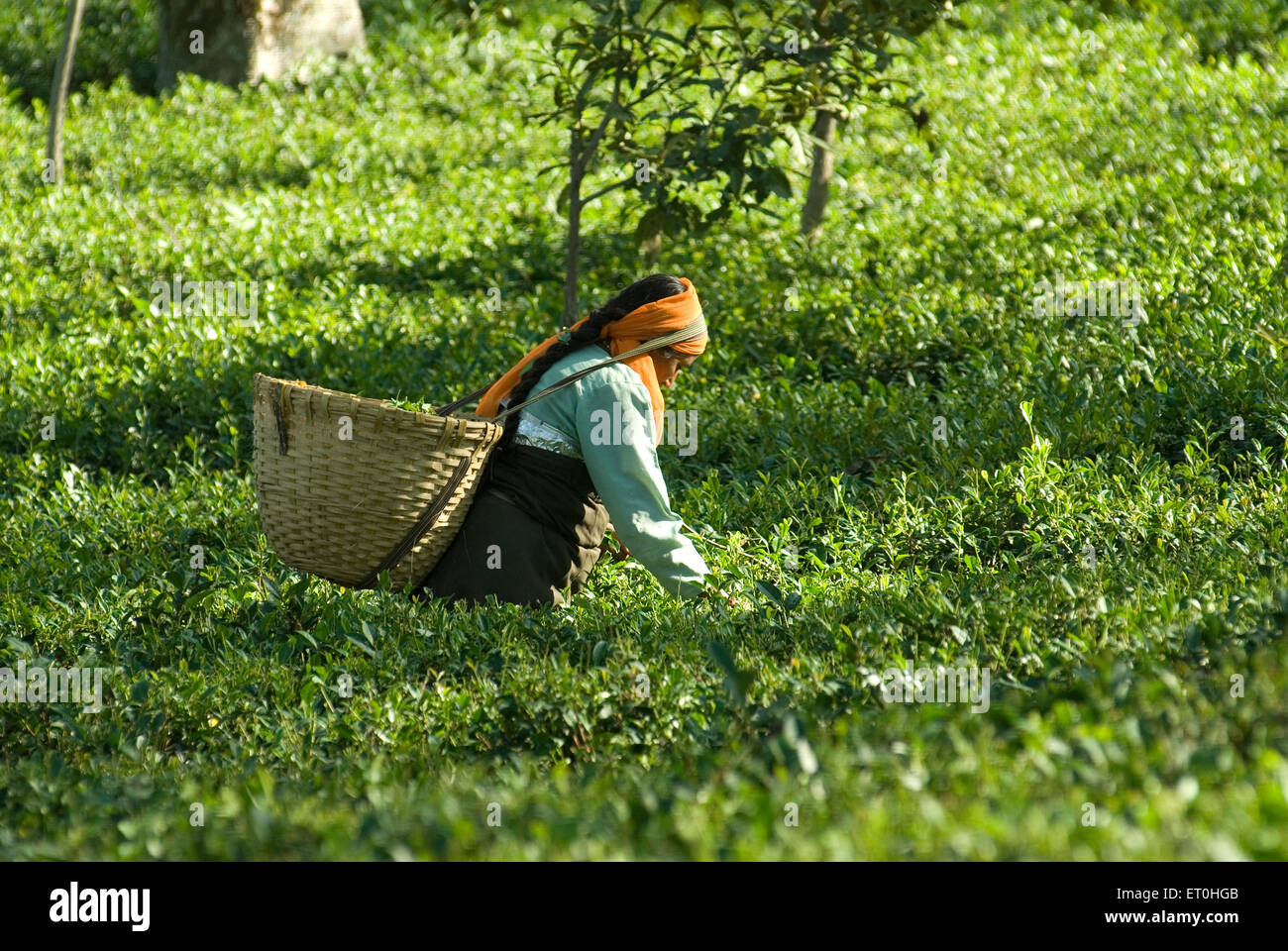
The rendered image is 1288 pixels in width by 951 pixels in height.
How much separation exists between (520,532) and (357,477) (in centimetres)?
58

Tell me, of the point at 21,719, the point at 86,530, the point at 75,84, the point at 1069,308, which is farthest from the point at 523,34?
the point at 21,719

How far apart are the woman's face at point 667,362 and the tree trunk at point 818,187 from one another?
452cm

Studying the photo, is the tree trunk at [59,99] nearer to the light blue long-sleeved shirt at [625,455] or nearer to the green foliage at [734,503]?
the green foliage at [734,503]

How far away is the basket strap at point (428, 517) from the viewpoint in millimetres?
3805

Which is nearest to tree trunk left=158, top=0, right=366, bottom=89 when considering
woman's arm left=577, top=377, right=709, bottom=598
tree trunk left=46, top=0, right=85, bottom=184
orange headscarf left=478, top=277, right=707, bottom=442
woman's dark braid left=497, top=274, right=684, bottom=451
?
tree trunk left=46, top=0, right=85, bottom=184

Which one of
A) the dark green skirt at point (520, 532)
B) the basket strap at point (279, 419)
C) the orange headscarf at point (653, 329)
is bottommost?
the dark green skirt at point (520, 532)

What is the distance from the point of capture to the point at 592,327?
13.4 feet

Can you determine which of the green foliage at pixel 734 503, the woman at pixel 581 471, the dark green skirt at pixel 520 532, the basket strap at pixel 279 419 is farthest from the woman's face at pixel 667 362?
the basket strap at pixel 279 419

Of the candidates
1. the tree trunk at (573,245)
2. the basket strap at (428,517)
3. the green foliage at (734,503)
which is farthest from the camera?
the tree trunk at (573,245)

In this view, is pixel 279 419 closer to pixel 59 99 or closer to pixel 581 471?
pixel 581 471

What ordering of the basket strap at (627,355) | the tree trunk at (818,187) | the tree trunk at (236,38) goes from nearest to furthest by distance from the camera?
the basket strap at (627,355) → the tree trunk at (818,187) → the tree trunk at (236,38)

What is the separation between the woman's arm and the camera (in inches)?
151

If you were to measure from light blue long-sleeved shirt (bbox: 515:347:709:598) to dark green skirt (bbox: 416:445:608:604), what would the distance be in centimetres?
10

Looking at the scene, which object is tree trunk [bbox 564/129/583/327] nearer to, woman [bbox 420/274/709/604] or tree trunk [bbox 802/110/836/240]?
tree trunk [bbox 802/110/836/240]
